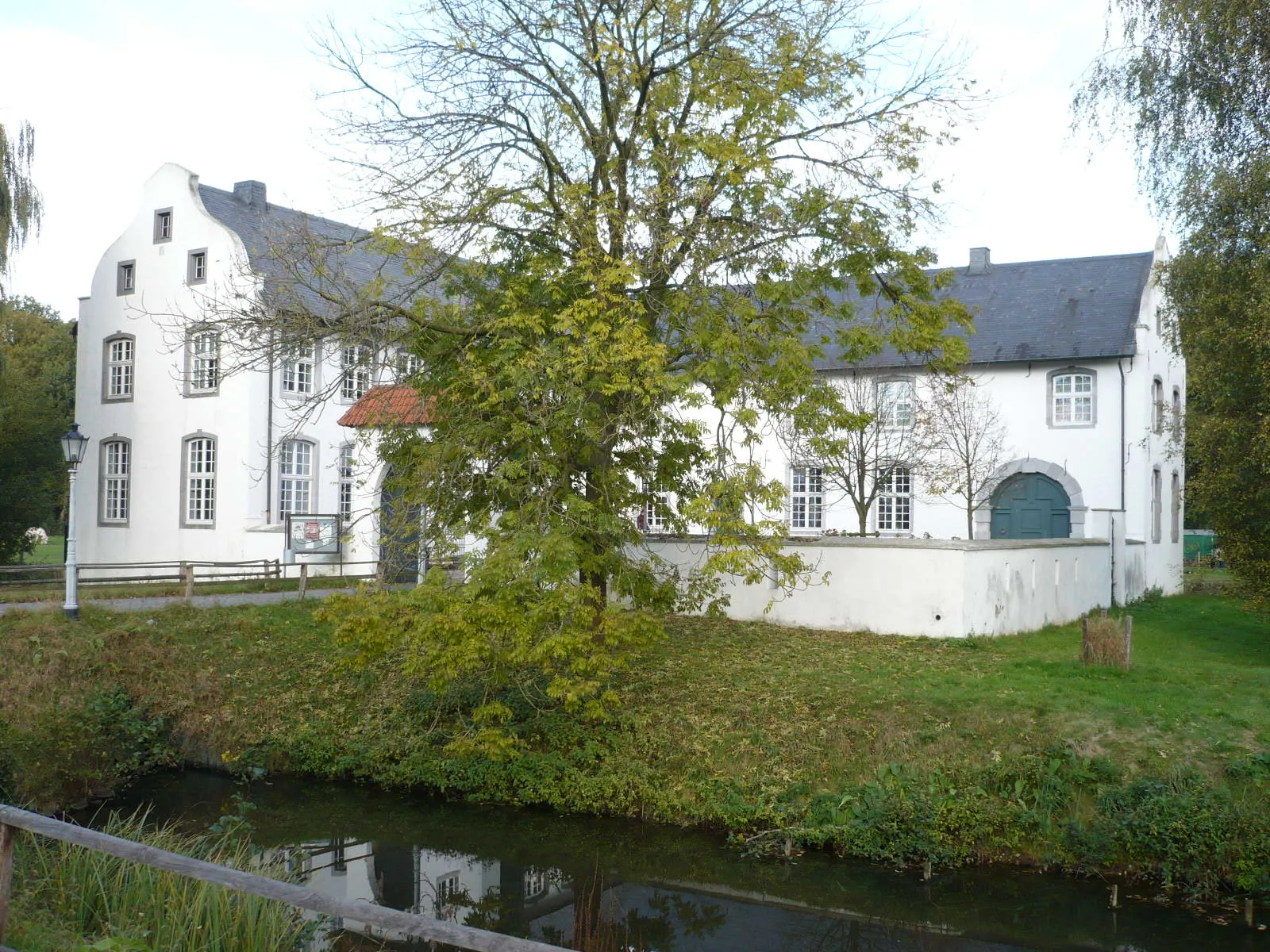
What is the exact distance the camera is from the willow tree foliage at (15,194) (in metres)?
21.8

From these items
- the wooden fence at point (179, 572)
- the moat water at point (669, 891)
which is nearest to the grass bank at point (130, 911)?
the moat water at point (669, 891)

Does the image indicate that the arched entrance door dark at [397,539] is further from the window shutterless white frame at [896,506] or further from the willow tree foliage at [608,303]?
the window shutterless white frame at [896,506]

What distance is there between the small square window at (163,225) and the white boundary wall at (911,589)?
16.6 metres

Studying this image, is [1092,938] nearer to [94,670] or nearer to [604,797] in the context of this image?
[604,797]

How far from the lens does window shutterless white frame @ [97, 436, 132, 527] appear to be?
28500 millimetres

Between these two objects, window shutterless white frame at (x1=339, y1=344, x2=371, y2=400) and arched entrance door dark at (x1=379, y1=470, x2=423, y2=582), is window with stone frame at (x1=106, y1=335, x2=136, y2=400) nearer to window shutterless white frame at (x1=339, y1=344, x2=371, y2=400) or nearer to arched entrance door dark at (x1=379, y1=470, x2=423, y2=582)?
window shutterless white frame at (x1=339, y1=344, x2=371, y2=400)

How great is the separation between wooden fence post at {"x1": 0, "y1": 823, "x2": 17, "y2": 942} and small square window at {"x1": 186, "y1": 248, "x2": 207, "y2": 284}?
78.9ft

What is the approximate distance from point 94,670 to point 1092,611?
17.1 metres

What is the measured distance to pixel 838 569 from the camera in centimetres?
1705

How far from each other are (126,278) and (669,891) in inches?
963

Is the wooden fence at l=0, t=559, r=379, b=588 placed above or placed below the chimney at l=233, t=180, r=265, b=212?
below

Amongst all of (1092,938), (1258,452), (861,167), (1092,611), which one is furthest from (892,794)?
(1092,611)

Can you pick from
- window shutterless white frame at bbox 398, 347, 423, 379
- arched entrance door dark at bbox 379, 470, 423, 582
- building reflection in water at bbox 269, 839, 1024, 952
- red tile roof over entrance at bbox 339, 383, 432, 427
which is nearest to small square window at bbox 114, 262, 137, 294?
red tile roof over entrance at bbox 339, 383, 432, 427

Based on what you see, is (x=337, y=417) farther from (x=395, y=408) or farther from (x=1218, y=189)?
(x=1218, y=189)
